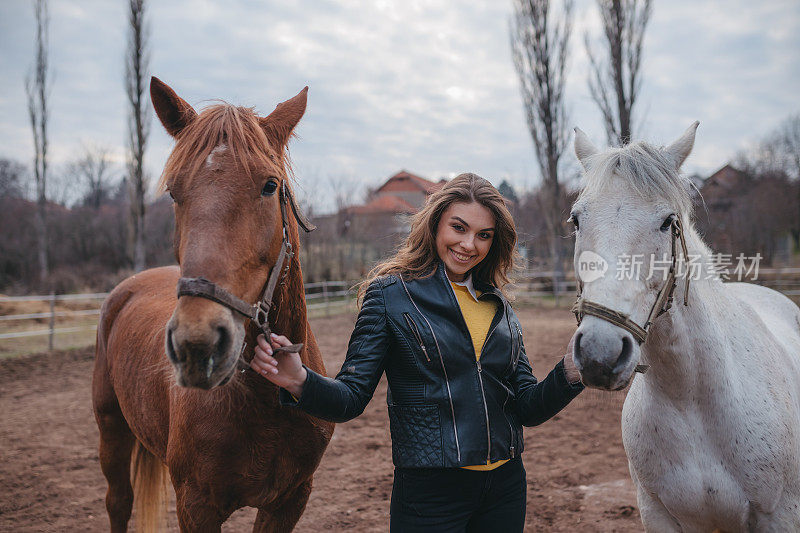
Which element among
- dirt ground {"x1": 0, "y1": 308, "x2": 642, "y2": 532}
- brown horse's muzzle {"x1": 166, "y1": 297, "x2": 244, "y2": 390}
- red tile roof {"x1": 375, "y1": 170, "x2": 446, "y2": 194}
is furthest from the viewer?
red tile roof {"x1": 375, "y1": 170, "x2": 446, "y2": 194}

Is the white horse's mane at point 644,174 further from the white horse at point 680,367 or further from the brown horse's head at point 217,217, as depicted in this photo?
the brown horse's head at point 217,217

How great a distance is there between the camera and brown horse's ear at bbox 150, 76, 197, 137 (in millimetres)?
1614

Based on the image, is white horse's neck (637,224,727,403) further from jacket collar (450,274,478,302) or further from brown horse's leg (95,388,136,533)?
brown horse's leg (95,388,136,533)

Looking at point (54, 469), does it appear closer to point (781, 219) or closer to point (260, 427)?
point (260, 427)

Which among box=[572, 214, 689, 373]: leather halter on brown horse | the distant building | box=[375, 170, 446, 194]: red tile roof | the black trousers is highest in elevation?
box=[375, 170, 446, 194]: red tile roof

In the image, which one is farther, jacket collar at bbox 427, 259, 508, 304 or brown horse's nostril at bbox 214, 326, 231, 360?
jacket collar at bbox 427, 259, 508, 304

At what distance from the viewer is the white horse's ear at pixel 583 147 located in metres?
2.09

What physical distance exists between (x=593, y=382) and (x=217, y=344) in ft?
3.52

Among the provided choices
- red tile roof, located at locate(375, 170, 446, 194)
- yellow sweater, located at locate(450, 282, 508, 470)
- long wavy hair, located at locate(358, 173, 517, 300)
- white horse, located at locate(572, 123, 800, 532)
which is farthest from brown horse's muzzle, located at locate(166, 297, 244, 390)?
red tile roof, located at locate(375, 170, 446, 194)

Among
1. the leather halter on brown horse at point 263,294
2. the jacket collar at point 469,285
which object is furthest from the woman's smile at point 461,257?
the leather halter on brown horse at point 263,294

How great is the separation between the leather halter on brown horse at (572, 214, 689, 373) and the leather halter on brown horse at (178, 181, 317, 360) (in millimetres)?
885

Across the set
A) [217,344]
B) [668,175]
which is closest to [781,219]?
[668,175]

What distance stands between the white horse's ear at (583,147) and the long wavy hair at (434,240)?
1.65 ft

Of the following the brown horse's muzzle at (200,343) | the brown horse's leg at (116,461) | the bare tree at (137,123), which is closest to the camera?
the brown horse's muzzle at (200,343)
